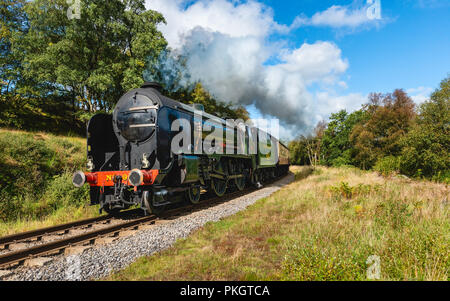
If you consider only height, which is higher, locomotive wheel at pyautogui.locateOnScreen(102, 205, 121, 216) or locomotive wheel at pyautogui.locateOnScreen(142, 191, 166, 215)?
locomotive wheel at pyautogui.locateOnScreen(142, 191, 166, 215)

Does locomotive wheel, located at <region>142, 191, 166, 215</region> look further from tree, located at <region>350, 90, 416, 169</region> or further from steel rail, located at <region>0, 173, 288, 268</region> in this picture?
tree, located at <region>350, 90, 416, 169</region>

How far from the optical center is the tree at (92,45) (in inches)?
637

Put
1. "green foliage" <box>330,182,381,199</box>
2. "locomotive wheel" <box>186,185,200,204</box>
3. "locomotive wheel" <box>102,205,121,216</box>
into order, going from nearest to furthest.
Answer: "locomotive wheel" <box>102,205,121,216</box> < "locomotive wheel" <box>186,185,200,204</box> < "green foliage" <box>330,182,381,199</box>

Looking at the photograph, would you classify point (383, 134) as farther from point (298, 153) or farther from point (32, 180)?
point (32, 180)

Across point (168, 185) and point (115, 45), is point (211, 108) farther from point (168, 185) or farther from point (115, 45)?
point (168, 185)

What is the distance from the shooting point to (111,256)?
14.8 feet

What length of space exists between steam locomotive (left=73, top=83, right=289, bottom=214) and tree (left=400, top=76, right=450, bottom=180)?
21.9 meters

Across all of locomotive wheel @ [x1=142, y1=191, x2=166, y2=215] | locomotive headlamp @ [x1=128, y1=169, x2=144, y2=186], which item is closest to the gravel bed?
locomotive wheel @ [x1=142, y1=191, x2=166, y2=215]

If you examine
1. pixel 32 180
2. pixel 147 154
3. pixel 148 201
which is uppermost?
pixel 147 154

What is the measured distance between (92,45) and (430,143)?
3037 centimetres

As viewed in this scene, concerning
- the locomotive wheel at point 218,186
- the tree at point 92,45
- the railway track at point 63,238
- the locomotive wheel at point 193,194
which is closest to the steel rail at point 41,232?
the railway track at point 63,238

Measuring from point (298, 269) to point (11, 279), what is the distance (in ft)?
13.8

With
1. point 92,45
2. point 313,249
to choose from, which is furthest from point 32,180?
point 92,45

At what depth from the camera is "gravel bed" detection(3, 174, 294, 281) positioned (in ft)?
12.6
